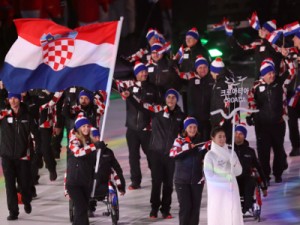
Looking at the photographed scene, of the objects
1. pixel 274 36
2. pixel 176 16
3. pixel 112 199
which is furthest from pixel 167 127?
pixel 176 16

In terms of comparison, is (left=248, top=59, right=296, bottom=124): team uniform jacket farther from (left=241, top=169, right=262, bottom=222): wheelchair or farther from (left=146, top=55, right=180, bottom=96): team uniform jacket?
(left=241, top=169, right=262, bottom=222): wheelchair

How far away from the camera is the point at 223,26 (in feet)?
68.5

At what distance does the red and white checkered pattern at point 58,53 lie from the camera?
15.0 metres

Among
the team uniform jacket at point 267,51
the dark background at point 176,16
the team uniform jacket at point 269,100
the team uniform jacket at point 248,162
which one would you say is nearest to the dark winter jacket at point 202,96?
the team uniform jacket at point 269,100

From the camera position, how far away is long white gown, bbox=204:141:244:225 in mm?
14289

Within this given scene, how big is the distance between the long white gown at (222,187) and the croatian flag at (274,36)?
6.25 metres

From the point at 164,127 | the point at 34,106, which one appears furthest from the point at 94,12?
the point at 164,127

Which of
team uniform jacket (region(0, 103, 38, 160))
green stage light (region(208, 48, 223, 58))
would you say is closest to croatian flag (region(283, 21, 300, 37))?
team uniform jacket (region(0, 103, 38, 160))

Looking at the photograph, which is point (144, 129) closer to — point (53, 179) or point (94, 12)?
point (53, 179)

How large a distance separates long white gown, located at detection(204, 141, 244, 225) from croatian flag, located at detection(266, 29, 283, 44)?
6250 mm

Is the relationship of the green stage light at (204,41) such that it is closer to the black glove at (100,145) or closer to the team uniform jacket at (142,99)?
the team uniform jacket at (142,99)

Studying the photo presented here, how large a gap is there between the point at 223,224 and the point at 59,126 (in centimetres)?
554

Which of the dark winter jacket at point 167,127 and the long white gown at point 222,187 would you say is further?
the dark winter jacket at point 167,127

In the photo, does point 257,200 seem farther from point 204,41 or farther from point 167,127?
point 204,41
